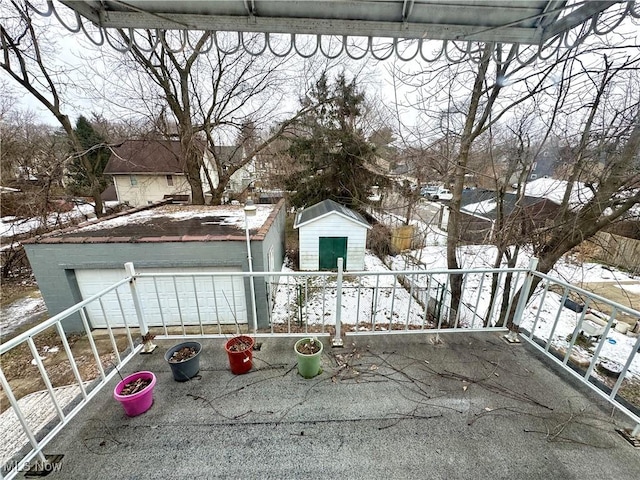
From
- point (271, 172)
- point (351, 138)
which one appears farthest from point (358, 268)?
point (271, 172)

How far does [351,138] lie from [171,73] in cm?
698

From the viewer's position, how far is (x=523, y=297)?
8.79ft

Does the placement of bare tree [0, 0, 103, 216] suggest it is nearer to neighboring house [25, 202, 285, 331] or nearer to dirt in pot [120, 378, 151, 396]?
neighboring house [25, 202, 285, 331]

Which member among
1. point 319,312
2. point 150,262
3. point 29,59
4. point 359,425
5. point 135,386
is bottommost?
point 319,312

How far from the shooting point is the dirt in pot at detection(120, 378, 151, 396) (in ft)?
6.34

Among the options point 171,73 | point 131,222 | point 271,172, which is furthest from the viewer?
point 271,172

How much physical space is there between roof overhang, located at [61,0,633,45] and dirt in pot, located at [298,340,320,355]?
2364 millimetres

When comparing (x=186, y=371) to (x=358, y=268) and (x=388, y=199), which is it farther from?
(x=388, y=199)

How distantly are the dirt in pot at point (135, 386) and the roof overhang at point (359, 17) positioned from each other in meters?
2.46

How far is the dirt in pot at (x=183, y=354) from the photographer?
88.2 inches

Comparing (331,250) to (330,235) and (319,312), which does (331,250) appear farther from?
(319,312)

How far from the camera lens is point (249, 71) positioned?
30.6 feet

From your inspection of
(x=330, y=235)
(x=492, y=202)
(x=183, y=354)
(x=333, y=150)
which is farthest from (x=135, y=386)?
(x=333, y=150)

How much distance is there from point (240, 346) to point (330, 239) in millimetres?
7004
